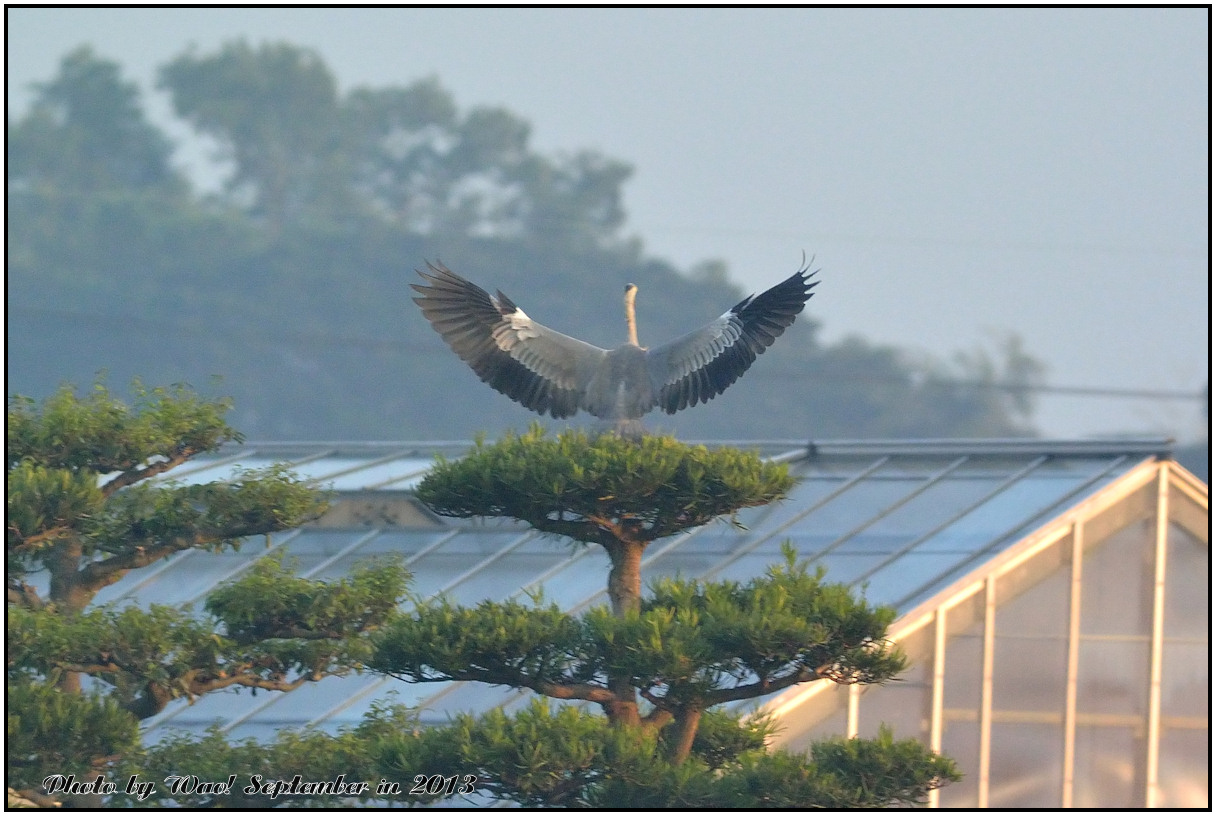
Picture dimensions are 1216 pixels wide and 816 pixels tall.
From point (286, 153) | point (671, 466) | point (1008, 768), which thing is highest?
point (286, 153)

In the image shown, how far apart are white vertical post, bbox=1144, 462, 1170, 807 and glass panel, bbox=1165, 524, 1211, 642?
2.2 inches

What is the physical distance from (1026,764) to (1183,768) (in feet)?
3.81

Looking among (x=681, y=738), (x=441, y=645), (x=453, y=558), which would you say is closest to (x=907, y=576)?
(x=453, y=558)

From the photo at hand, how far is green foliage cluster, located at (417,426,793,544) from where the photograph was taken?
8289 millimetres

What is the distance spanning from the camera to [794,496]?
15141 millimetres

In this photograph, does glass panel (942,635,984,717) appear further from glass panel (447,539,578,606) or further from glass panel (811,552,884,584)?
glass panel (447,539,578,606)

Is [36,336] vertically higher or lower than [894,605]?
higher

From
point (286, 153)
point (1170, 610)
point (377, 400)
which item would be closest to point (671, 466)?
point (1170, 610)

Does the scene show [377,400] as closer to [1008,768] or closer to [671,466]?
[1008,768]

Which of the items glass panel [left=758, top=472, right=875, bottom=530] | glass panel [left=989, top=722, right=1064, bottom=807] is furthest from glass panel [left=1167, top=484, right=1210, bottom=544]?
glass panel [left=758, top=472, right=875, bottom=530]

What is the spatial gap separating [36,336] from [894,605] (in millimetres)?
38238

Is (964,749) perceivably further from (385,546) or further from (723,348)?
(385,546)

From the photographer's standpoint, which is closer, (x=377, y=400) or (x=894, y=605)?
(x=894, y=605)

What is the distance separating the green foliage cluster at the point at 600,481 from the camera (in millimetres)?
8289
